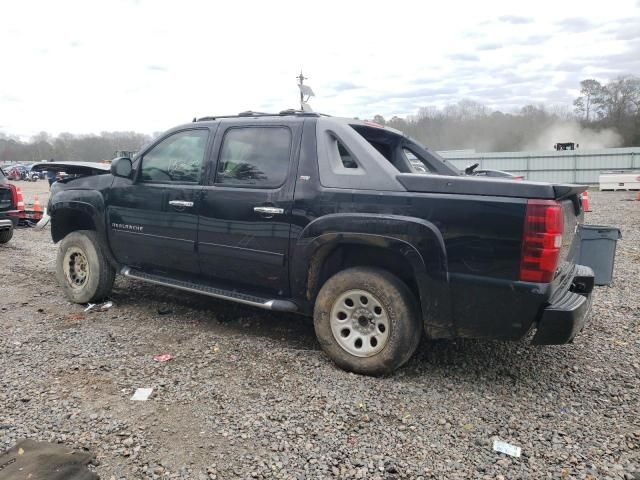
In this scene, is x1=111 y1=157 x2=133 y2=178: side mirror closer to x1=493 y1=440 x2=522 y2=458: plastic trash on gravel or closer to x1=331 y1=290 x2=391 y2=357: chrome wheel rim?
x1=331 y1=290 x2=391 y2=357: chrome wheel rim

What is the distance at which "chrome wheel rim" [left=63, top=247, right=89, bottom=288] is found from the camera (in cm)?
547

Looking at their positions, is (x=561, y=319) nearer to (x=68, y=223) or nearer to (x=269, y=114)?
(x=269, y=114)

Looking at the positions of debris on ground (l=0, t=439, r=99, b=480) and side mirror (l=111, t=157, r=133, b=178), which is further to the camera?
side mirror (l=111, t=157, r=133, b=178)

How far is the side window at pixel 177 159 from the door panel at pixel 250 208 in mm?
229

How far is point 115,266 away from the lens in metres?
5.26

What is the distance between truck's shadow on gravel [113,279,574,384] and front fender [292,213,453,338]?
1.96 ft

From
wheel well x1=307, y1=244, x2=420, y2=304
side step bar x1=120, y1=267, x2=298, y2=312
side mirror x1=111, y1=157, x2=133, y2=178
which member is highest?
side mirror x1=111, y1=157, x2=133, y2=178

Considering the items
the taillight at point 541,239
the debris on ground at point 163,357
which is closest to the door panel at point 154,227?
the debris on ground at point 163,357

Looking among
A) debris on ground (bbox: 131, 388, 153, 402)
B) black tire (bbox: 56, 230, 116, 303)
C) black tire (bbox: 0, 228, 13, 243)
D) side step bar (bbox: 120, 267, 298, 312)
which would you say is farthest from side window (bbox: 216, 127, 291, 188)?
black tire (bbox: 0, 228, 13, 243)

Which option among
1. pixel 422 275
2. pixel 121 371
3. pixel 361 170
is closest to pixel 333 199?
pixel 361 170

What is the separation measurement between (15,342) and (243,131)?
270cm

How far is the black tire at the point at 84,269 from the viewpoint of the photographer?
531 centimetres

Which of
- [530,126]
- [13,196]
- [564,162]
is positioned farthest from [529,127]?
[13,196]

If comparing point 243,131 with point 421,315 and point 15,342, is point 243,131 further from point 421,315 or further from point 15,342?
point 15,342
